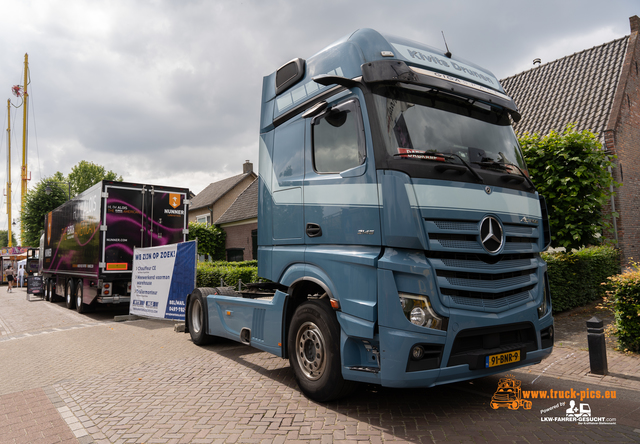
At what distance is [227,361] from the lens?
246 inches

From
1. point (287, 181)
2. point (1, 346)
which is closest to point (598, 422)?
point (287, 181)

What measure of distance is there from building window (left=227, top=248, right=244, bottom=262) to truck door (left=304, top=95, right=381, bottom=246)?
2157cm

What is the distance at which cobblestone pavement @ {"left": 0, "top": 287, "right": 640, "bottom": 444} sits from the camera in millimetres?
3635

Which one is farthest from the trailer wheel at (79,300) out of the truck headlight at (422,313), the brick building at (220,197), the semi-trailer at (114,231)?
the brick building at (220,197)

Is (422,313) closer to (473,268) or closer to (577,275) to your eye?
(473,268)

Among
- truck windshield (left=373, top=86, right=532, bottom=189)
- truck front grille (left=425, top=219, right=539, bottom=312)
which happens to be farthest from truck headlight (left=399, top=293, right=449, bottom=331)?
truck windshield (left=373, top=86, right=532, bottom=189)

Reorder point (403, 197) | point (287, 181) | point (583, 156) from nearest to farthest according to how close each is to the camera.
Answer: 1. point (403, 197)
2. point (287, 181)
3. point (583, 156)

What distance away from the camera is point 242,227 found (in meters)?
25.9

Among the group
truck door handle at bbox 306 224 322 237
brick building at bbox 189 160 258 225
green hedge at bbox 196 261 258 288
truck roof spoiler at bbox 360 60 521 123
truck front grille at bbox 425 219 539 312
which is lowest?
green hedge at bbox 196 261 258 288

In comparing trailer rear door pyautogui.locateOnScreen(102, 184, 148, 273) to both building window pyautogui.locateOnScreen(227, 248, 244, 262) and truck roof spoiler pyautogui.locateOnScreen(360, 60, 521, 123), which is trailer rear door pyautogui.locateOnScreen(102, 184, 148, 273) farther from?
building window pyautogui.locateOnScreen(227, 248, 244, 262)

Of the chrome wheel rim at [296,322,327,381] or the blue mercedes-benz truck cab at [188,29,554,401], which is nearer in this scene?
the blue mercedes-benz truck cab at [188,29,554,401]

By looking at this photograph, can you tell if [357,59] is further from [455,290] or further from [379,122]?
[455,290]

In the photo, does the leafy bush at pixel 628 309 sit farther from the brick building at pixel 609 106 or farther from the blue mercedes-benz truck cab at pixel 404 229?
the brick building at pixel 609 106

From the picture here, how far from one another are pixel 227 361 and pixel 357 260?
3432mm
